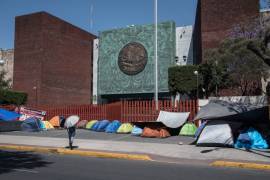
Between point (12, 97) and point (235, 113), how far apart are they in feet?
108

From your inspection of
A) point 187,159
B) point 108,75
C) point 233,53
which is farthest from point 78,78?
point 187,159

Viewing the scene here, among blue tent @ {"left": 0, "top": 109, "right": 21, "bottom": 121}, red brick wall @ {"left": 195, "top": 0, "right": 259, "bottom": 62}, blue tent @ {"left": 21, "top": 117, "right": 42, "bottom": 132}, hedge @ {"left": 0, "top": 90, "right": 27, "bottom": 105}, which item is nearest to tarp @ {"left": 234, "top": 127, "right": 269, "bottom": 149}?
blue tent @ {"left": 21, "top": 117, "right": 42, "bottom": 132}

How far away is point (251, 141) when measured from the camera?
15305mm

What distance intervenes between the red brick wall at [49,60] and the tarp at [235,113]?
113 feet

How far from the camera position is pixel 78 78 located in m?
54.9

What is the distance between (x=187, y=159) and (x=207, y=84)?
21348 millimetres

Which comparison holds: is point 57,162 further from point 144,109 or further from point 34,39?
point 34,39

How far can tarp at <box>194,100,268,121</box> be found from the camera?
16.6 meters

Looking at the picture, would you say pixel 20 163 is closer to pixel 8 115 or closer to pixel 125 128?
pixel 125 128

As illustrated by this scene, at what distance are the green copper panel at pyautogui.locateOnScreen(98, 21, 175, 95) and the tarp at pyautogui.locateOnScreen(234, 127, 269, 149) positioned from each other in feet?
103

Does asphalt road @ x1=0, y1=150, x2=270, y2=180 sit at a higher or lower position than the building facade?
lower

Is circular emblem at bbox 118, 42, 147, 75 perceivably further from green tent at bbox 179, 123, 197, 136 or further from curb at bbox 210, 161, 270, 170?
curb at bbox 210, 161, 270, 170

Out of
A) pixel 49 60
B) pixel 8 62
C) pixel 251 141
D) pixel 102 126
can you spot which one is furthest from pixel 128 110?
pixel 8 62

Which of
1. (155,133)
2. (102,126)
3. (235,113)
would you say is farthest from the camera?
(102,126)
